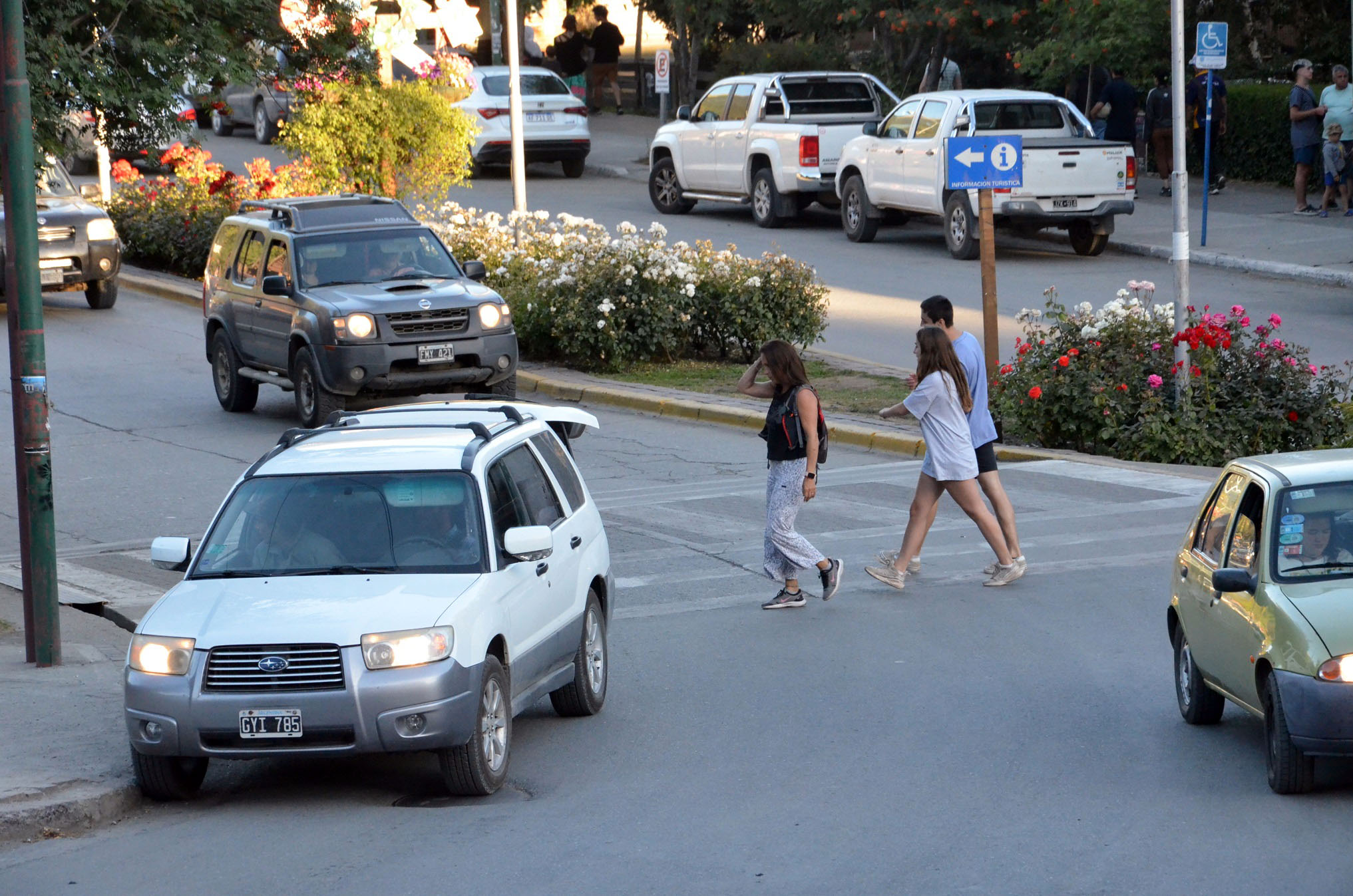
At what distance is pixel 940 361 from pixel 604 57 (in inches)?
1428

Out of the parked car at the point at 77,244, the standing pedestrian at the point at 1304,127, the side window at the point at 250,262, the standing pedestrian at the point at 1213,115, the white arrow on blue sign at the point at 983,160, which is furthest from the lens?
the standing pedestrian at the point at 1213,115

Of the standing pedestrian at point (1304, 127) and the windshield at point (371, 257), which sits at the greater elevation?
the standing pedestrian at point (1304, 127)

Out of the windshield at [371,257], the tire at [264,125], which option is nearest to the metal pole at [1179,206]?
the windshield at [371,257]

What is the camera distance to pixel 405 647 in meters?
7.18

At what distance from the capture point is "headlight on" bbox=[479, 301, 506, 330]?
1681 cm

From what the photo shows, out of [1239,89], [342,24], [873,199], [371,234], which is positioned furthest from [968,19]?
[342,24]

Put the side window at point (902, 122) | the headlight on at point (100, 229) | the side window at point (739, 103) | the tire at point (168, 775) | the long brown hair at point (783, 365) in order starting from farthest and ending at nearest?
the side window at point (739, 103)
the side window at point (902, 122)
the headlight on at point (100, 229)
the long brown hair at point (783, 365)
the tire at point (168, 775)

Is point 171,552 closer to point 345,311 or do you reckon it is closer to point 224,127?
point 345,311

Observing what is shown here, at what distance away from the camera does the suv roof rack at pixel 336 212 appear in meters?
17.7

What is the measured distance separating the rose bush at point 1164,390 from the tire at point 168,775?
8.81 meters

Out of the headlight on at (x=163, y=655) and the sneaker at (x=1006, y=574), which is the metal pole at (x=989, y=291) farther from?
the headlight on at (x=163, y=655)

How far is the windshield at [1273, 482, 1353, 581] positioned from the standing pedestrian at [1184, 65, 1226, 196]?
69.6 ft

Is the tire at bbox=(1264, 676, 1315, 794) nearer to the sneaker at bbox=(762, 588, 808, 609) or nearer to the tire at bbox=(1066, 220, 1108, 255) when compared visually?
the sneaker at bbox=(762, 588, 808, 609)

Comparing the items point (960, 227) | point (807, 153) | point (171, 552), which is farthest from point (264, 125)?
point (171, 552)
